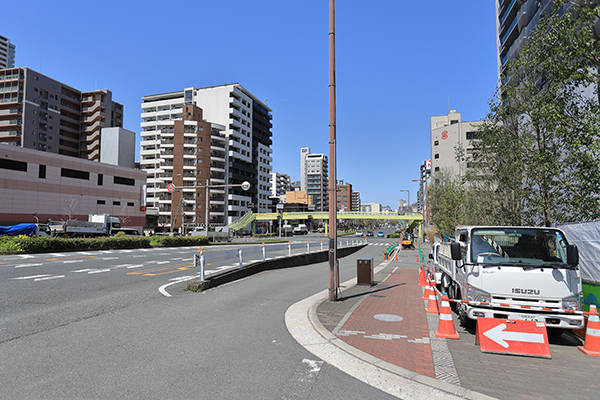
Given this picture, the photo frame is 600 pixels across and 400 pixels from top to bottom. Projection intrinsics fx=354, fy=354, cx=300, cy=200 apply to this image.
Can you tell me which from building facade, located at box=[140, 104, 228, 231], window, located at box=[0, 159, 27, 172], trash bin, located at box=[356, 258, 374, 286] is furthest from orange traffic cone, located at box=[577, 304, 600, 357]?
building facade, located at box=[140, 104, 228, 231]

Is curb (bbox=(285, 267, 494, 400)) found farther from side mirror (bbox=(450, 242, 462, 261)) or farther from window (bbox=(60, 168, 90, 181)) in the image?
window (bbox=(60, 168, 90, 181))

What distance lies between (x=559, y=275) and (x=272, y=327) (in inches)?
217

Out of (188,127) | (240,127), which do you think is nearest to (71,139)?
(188,127)

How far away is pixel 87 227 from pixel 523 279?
121 ft

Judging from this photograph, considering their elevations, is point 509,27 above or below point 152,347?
above

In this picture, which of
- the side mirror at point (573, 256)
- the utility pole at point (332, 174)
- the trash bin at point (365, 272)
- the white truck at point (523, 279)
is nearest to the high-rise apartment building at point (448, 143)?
the trash bin at point (365, 272)

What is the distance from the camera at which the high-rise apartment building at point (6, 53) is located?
473 ft

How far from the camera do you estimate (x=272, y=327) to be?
7.27m

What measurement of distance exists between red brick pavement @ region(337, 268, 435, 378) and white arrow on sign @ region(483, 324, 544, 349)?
3.51 feet

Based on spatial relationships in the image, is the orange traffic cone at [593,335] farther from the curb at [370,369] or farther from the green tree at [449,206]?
the green tree at [449,206]

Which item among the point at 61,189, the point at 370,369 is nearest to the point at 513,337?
the point at 370,369

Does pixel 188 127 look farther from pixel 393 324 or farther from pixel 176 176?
pixel 393 324

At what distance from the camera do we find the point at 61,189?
5034 cm

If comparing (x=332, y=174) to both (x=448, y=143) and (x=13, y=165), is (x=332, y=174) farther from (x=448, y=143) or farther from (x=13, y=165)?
(x=448, y=143)
